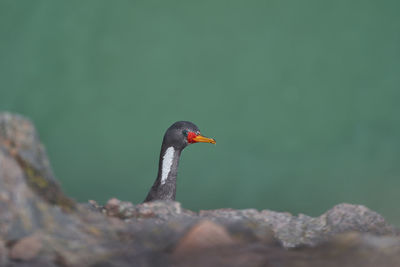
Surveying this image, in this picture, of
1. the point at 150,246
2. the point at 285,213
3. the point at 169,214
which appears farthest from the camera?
the point at 285,213

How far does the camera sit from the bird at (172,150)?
5.98 meters

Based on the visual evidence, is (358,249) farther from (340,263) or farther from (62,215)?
(62,215)

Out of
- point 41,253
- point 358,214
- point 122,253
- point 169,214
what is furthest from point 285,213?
point 41,253

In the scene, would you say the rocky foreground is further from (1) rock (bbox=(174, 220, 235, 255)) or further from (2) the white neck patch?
(2) the white neck patch

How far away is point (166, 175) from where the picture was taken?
6.01m

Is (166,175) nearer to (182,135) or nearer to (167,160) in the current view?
(167,160)

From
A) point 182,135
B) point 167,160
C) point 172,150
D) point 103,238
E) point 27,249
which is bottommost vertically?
point 27,249

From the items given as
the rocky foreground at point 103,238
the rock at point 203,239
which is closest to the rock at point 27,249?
the rocky foreground at point 103,238

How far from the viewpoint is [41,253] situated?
8.29ft

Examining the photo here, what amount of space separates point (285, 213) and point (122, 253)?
1794mm

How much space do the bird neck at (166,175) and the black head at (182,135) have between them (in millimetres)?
84

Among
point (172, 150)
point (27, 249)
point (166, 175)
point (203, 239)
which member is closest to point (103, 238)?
point (27, 249)

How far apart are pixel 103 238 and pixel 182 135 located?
10.8 ft

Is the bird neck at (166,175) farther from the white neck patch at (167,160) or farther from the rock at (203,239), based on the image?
the rock at (203,239)
